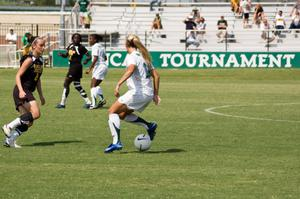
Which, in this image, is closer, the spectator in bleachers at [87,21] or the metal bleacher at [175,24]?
the metal bleacher at [175,24]

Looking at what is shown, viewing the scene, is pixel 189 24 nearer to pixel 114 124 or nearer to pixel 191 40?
pixel 191 40

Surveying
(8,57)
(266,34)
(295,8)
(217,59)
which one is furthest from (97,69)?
(295,8)

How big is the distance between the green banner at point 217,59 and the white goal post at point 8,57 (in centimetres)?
536

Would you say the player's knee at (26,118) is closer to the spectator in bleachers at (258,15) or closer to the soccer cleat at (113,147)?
the soccer cleat at (113,147)

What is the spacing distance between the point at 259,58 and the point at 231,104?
21.2m

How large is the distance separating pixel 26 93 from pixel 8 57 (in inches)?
1334

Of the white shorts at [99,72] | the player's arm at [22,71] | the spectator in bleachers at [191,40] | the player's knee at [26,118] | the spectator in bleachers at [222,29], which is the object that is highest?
the player's arm at [22,71]

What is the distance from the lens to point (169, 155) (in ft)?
46.0

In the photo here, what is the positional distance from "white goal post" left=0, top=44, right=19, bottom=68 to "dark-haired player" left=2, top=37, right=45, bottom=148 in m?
32.8

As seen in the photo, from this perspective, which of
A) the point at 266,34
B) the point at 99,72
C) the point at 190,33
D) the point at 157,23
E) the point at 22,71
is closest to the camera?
the point at 22,71

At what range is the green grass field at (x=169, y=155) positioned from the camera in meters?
10.9

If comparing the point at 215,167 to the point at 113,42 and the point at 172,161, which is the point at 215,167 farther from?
the point at 113,42

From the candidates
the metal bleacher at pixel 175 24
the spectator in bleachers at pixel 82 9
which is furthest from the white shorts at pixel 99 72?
the spectator in bleachers at pixel 82 9

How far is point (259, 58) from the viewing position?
46219 millimetres
